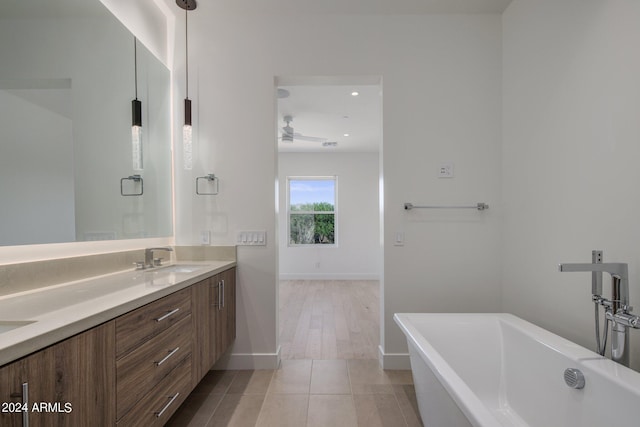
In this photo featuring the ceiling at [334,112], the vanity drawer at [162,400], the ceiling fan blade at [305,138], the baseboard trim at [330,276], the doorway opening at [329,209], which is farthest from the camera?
the baseboard trim at [330,276]

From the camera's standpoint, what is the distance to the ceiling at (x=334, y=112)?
321cm

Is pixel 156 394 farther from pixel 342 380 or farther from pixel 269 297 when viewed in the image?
pixel 342 380

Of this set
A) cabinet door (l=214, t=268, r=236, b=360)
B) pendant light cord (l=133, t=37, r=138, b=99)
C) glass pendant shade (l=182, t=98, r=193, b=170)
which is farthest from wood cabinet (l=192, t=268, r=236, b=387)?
pendant light cord (l=133, t=37, r=138, b=99)

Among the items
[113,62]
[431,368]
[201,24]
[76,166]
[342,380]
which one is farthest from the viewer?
[201,24]

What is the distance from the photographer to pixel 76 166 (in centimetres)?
146

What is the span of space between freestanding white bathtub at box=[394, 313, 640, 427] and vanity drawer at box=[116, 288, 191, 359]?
1.21 meters

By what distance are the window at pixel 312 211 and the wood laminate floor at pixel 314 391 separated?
10.4 ft

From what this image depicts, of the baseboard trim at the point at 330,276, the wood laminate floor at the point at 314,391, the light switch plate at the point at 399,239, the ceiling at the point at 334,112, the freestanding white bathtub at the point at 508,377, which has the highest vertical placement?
the ceiling at the point at 334,112

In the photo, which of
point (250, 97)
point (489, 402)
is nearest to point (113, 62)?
point (250, 97)

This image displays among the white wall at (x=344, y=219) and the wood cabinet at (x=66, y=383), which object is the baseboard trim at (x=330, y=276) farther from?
the wood cabinet at (x=66, y=383)

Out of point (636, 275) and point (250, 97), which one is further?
point (250, 97)

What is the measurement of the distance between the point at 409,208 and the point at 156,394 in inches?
76.0

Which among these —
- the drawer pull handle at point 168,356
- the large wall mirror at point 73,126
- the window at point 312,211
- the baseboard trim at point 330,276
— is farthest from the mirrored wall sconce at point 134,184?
the baseboard trim at point 330,276

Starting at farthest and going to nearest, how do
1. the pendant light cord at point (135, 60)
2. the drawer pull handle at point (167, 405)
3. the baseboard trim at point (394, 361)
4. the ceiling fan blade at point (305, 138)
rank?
the ceiling fan blade at point (305, 138) → the baseboard trim at point (394, 361) → the pendant light cord at point (135, 60) → the drawer pull handle at point (167, 405)
